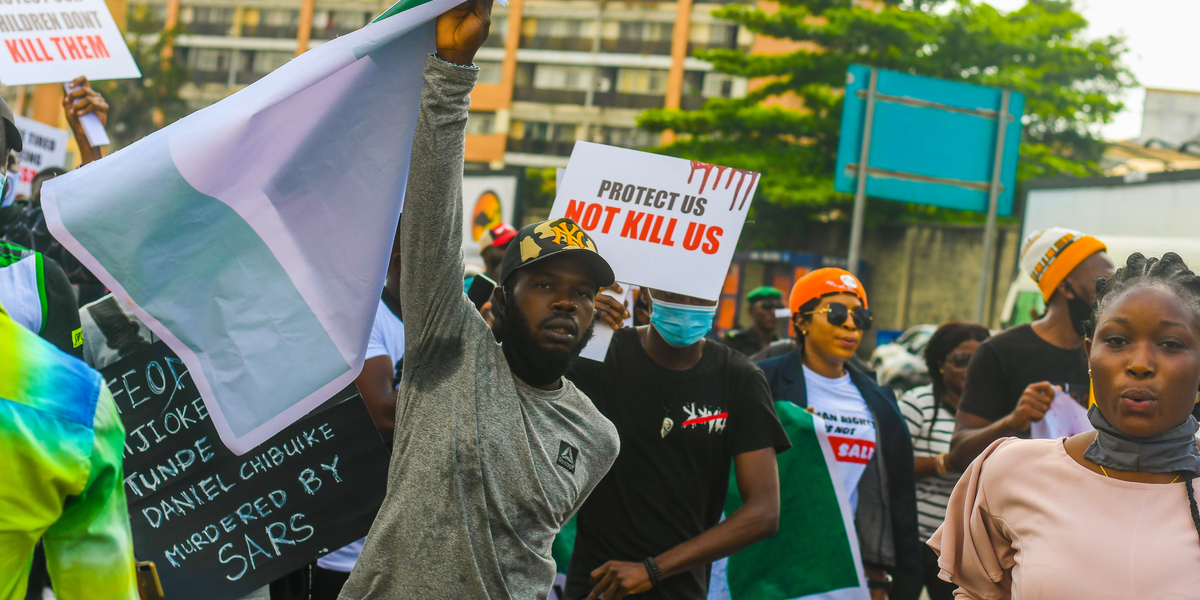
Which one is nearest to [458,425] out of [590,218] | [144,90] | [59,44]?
[590,218]

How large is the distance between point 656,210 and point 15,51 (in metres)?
3.11

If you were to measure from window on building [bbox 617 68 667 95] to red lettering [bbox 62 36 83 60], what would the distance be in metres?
50.3

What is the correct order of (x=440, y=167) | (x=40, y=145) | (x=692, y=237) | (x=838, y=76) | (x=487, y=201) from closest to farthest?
(x=440, y=167)
(x=692, y=237)
(x=40, y=145)
(x=487, y=201)
(x=838, y=76)

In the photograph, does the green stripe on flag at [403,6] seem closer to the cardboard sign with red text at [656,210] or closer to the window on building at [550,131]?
the cardboard sign with red text at [656,210]

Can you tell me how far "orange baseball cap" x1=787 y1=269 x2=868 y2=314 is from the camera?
16.2 feet

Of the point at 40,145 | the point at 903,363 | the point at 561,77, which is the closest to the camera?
the point at 40,145

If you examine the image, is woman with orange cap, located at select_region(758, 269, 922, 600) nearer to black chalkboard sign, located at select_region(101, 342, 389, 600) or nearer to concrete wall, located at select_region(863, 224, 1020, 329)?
black chalkboard sign, located at select_region(101, 342, 389, 600)

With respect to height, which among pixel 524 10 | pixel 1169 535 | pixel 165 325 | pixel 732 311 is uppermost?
pixel 524 10

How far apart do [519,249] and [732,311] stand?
23.8 metres

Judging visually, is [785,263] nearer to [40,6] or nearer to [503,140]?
[40,6]

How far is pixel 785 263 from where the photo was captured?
1159 inches

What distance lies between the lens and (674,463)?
3564 millimetres

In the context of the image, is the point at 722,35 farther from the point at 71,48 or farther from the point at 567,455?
the point at 567,455

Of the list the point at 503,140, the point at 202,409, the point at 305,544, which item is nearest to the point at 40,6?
the point at 202,409
